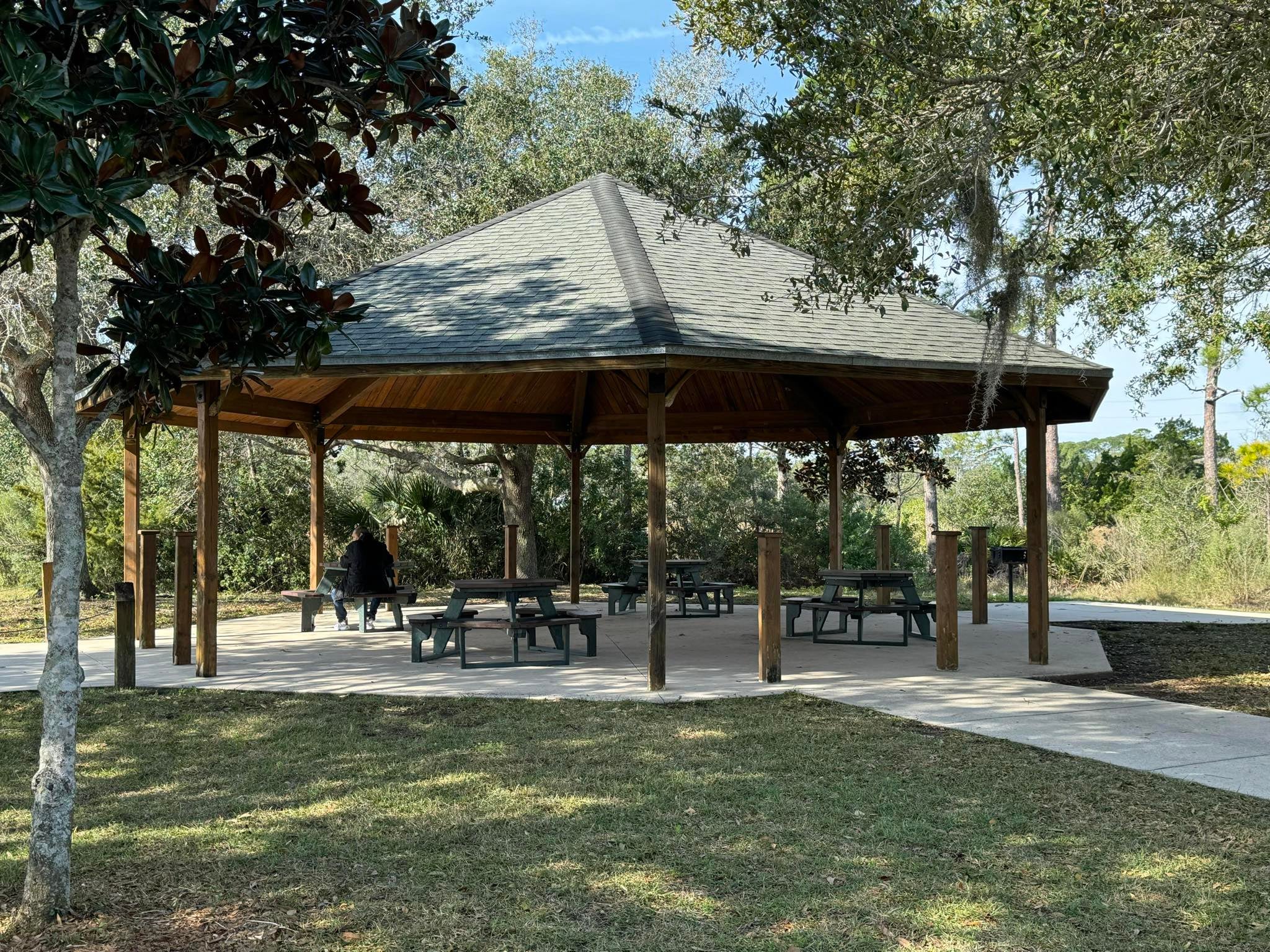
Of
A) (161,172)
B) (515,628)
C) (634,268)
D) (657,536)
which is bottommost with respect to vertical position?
(515,628)

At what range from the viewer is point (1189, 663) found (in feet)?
34.4

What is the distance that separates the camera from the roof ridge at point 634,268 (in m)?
8.45

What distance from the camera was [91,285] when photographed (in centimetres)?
1514

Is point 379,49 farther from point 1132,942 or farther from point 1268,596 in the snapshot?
point 1268,596

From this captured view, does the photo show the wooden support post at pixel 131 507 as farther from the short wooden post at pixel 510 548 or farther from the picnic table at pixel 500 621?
the short wooden post at pixel 510 548

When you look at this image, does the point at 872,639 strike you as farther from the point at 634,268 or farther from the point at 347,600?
the point at 347,600

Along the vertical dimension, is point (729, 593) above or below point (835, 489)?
below

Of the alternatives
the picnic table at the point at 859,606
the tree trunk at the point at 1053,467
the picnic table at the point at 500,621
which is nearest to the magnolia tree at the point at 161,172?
the picnic table at the point at 500,621

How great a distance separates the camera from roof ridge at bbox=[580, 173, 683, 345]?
845cm

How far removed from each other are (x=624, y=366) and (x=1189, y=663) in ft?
20.7

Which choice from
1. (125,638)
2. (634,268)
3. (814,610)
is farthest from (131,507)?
(814,610)

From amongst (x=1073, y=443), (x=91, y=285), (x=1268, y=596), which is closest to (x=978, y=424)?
(x=1268, y=596)

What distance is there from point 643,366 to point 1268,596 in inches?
509

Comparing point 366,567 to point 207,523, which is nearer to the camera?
point 207,523
